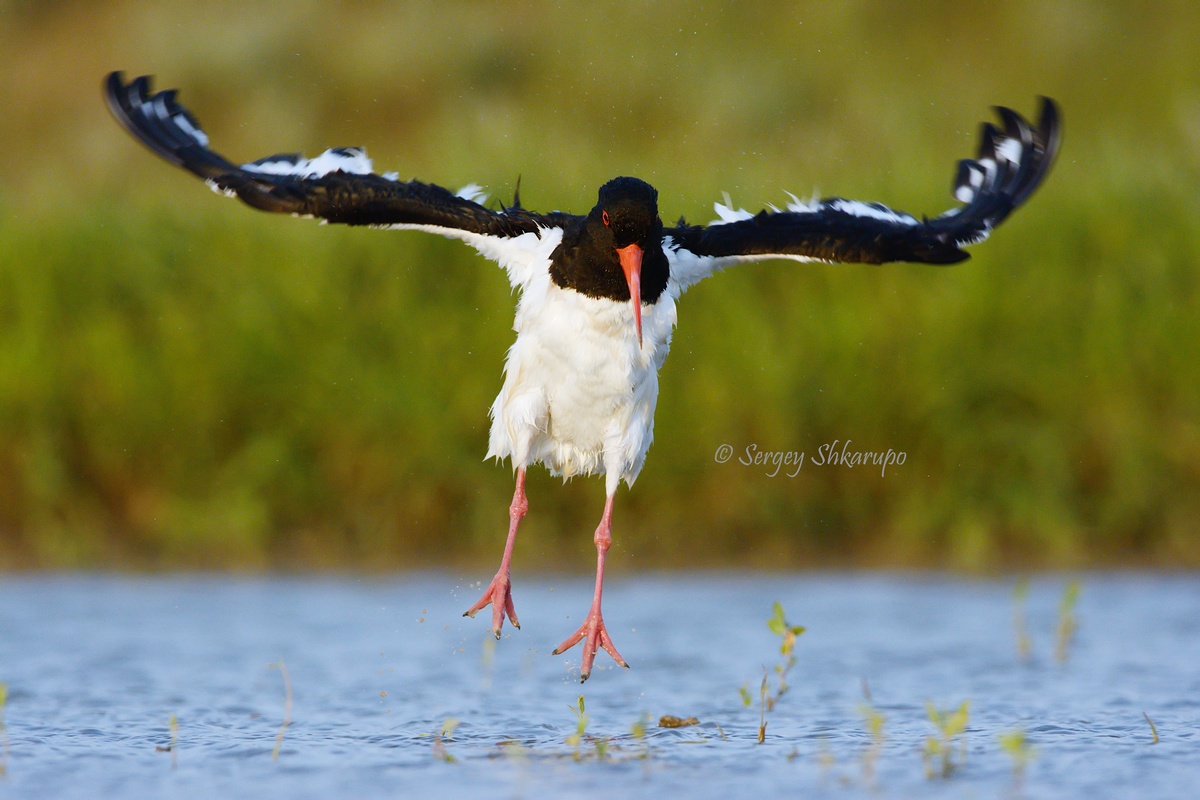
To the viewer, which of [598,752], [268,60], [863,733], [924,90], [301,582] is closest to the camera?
[598,752]

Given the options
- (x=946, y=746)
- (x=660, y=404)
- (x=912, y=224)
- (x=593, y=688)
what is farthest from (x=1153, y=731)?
(x=660, y=404)

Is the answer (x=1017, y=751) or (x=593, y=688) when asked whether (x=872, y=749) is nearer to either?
(x=1017, y=751)

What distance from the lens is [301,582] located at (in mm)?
10195

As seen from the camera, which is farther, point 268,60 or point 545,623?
point 268,60

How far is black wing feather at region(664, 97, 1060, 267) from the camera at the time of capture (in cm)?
741

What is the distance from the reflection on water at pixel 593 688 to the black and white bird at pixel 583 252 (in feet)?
2.16

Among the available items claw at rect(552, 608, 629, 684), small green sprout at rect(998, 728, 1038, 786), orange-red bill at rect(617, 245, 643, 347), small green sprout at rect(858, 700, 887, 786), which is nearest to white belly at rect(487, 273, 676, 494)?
orange-red bill at rect(617, 245, 643, 347)

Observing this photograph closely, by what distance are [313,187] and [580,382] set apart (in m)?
1.44

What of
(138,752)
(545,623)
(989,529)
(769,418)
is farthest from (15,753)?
(989,529)

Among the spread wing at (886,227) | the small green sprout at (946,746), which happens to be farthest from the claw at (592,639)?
the spread wing at (886,227)

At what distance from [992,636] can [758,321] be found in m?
2.57

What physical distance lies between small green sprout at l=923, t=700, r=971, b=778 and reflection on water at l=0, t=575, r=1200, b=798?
3 centimetres

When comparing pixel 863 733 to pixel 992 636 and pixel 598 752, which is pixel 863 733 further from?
pixel 992 636

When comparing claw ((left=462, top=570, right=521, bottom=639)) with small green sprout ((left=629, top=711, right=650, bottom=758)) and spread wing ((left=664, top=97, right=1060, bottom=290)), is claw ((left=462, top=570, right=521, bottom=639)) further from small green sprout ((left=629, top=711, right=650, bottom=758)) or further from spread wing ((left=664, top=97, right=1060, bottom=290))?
spread wing ((left=664, top=97, right=1060, bottom=290))
